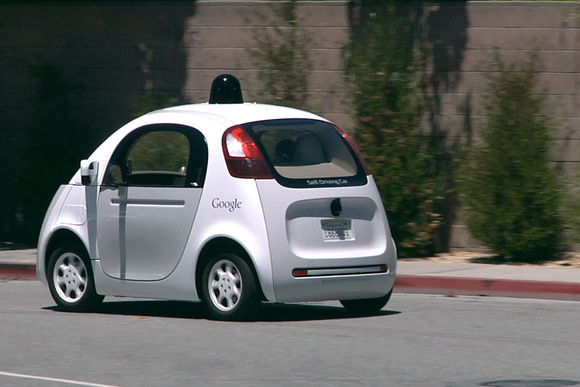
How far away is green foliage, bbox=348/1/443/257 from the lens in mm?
14156

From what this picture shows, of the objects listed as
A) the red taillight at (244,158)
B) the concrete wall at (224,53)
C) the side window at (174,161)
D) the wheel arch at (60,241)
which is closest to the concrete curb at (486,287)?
the concrete wall at (224,53)

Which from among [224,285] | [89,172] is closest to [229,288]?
[224,285]

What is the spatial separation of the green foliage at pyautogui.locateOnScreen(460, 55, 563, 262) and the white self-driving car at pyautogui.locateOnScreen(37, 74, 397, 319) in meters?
3.91

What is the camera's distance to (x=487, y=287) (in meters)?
11.8

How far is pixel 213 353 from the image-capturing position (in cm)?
810

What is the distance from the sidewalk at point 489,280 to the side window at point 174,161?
2.94 m

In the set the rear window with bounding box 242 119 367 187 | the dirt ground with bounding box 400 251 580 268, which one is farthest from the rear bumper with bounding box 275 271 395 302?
the dirt ground with bounding box 400 251 580 268

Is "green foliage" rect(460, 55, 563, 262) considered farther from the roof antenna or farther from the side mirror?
the side mirror

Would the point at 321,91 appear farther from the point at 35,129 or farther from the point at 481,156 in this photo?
the point at 35,129

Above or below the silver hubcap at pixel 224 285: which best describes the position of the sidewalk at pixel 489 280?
below

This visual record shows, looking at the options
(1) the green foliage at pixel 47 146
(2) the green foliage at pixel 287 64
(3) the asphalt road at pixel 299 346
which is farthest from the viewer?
(1) the green foliage at pixel 47 146

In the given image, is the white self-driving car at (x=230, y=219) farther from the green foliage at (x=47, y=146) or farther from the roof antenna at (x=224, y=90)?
the green foliage at (x=47, y=146)

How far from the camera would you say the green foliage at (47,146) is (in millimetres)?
16406

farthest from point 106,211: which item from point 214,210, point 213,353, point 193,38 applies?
point 193,38
